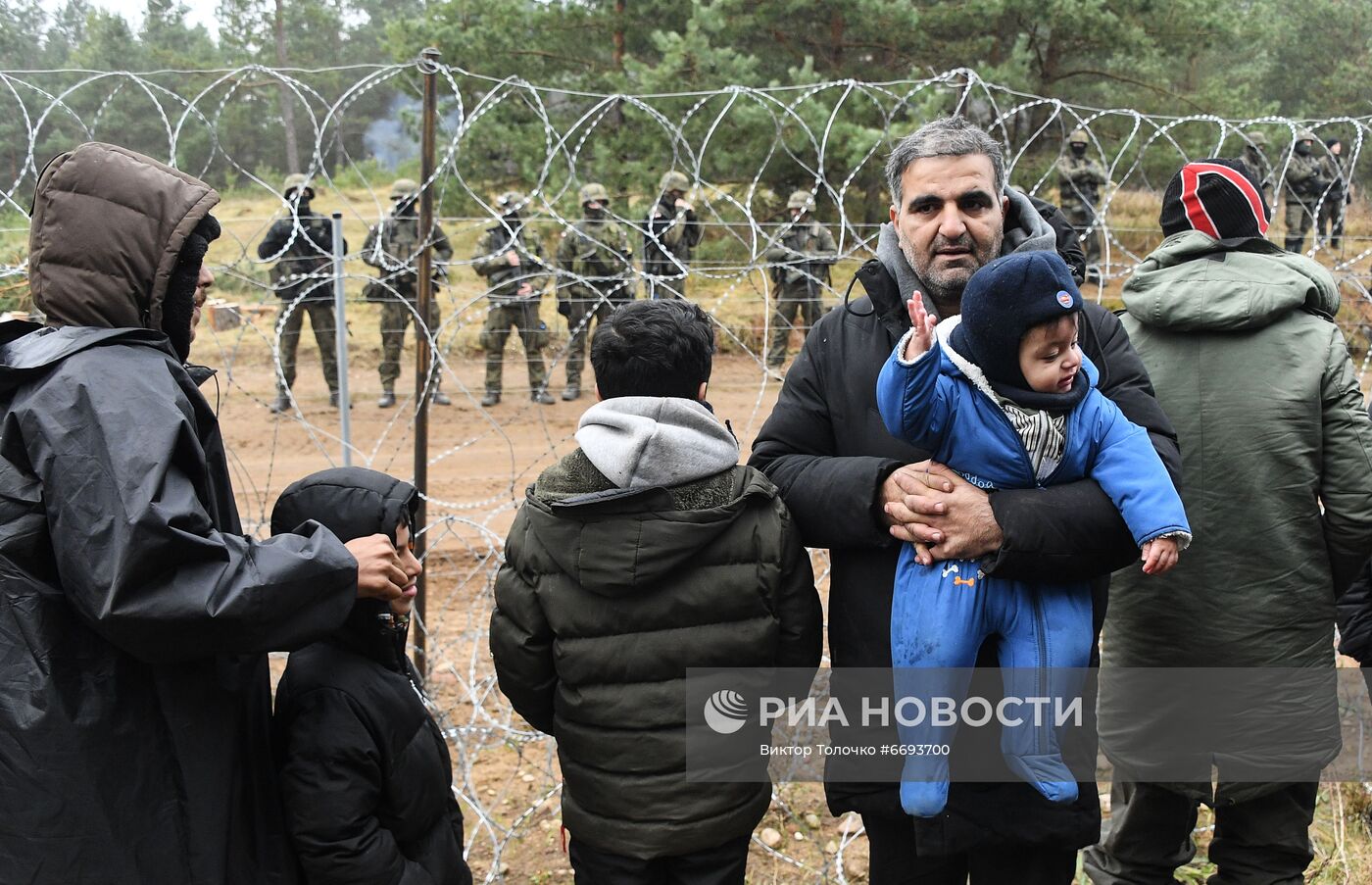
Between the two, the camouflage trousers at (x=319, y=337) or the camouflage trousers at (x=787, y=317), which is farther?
the camouflage trousers at (x=787, y=317)

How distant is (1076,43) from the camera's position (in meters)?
13.4

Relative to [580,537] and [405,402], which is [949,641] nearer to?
[580,537]

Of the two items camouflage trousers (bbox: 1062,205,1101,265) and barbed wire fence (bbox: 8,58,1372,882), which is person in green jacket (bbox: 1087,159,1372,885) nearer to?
barbed wire fence (bbox: 8,58,1372,882)

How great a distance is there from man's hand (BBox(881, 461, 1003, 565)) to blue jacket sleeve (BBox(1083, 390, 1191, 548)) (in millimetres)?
216

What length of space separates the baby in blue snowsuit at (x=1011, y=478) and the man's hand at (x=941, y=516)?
0.10ft

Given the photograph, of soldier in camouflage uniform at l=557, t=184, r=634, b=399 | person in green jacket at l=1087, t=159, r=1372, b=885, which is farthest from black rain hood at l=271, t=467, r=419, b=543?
soldier in camouflage uniform at l=557, t=184, r=634, b=399

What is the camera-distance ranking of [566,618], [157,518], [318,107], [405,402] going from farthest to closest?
[318,107] → [405,402] → [566,618] → [157,518]

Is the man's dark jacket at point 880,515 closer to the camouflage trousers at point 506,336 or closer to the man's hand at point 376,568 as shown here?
the man's hand at point 376,568

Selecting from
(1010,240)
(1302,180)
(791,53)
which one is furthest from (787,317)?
(1010,240)

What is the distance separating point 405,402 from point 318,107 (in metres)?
18.3

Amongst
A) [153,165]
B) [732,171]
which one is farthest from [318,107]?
[153,165]

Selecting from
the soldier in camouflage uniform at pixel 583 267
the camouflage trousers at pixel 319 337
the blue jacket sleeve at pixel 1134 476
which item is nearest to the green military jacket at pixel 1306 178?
the soldier in camouflage uniform at pixel 583 267

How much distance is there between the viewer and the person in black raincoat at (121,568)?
56.9 inches

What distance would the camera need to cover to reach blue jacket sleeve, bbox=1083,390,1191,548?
185cm
